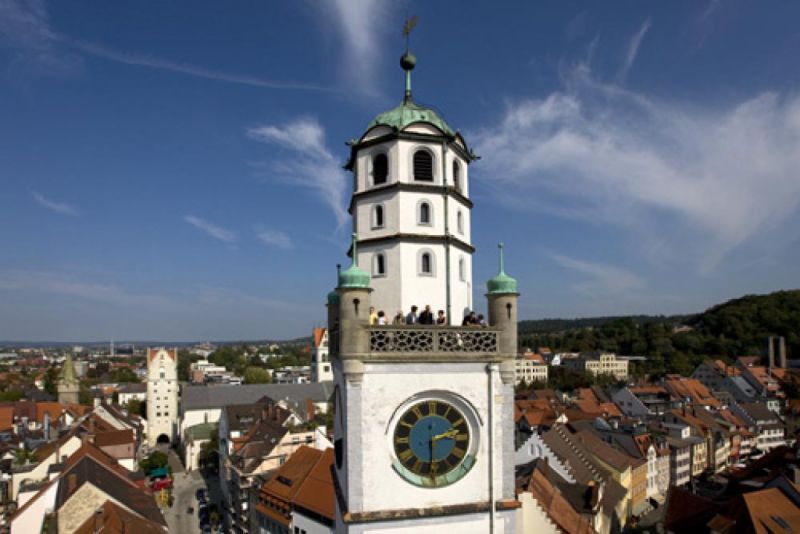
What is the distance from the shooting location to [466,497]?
12.0m

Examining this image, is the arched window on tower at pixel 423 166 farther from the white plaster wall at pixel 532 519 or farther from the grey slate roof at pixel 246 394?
the grey slate roof at pixel 246 394

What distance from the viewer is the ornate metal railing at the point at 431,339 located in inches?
460

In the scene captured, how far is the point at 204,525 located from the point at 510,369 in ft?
139

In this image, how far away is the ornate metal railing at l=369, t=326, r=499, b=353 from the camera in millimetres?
11688

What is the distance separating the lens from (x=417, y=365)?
11.9 m

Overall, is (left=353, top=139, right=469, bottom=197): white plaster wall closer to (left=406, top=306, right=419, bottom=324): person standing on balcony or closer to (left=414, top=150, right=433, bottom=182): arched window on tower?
(left=414, top=150, right=433, bottom=182): arched window on tower

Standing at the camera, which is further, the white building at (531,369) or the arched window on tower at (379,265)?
the white building at (531,369)

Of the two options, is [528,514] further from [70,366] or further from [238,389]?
[70,366]

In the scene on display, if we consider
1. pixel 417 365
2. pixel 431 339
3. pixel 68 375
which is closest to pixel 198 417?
pixel 68 375

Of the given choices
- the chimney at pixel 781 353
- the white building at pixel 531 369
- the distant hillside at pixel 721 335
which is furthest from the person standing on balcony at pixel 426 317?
the chimney at pixel 781 353

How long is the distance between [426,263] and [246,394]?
77.5 meters

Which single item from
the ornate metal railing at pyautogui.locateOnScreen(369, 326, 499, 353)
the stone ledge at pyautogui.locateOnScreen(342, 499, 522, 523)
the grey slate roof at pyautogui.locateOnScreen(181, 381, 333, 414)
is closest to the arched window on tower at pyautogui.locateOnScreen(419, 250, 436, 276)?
the ornate metal railing at pyautogui.locateOnScreen(369, 326, 499, 353)

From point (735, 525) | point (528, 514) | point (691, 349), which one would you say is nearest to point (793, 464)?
point (735, 525)

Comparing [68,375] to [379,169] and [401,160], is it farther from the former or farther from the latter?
[401,160]
